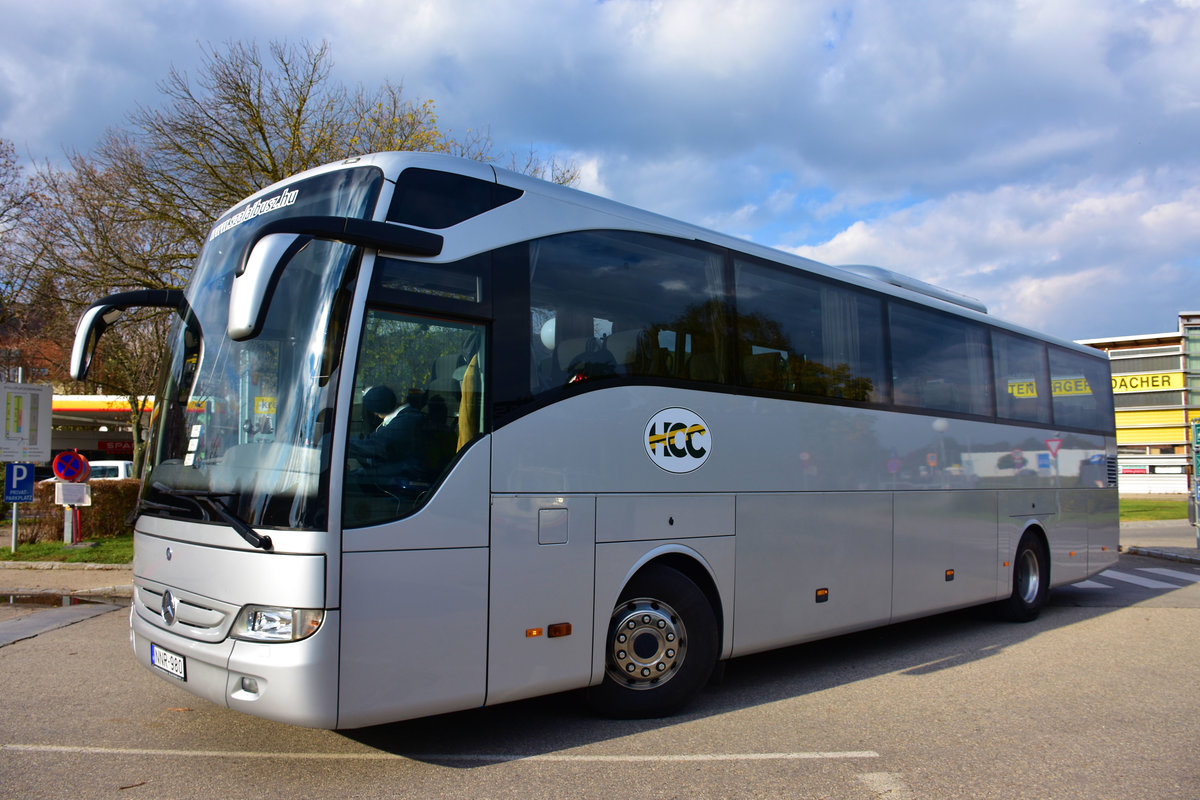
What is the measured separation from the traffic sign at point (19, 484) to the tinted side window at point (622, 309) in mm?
12796

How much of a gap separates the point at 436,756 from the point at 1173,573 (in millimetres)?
15702

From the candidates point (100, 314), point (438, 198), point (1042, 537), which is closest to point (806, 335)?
point (438, 198)

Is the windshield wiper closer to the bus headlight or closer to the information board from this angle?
the bus headlight

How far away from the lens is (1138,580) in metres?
14.4

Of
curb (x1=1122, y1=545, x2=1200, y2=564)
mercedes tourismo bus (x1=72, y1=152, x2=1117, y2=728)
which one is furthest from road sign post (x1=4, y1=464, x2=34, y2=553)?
curb (x1=1122, y1=545, x2=1200, y2=564)

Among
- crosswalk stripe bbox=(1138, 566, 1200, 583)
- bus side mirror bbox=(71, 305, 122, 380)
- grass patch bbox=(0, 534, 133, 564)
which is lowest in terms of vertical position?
crosswalk stripe bbox=(1138, 566, 1200, 583)

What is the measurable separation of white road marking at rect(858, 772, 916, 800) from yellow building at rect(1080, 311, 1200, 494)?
162 feet

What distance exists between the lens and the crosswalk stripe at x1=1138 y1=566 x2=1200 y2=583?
48.1ft

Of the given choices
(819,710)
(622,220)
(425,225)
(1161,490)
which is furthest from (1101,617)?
(1161,490)

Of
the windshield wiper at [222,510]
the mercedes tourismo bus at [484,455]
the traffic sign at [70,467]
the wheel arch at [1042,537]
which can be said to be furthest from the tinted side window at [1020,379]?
the traffic sign at [70,467]

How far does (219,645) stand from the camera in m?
4.39

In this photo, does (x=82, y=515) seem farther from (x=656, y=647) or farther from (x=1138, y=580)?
(x=1138, y=580)

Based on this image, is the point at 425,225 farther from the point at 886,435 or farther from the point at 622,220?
the point at 886,435

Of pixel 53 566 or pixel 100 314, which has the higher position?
pixel 100 314
